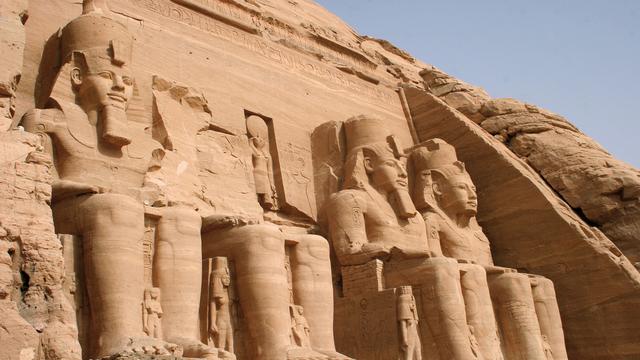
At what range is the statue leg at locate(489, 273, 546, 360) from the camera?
7.09 metres

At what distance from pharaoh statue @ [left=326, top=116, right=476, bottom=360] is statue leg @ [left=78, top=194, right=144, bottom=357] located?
8.21 feet

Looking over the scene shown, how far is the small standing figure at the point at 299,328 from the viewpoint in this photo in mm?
5285

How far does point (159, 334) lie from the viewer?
14.8ft

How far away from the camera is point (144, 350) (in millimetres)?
3854

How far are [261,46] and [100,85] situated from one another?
284 centimetres

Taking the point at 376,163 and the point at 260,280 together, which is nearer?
the point at 260,280

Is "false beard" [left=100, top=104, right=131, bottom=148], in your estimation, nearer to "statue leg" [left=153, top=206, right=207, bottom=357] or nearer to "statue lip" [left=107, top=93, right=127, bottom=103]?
"statue lip" [left=107, top=93, right=127, bottom=103]

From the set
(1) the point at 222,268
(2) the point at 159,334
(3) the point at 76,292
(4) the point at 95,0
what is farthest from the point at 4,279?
(4) the point at 95,0

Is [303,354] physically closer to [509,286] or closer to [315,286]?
[315,286]

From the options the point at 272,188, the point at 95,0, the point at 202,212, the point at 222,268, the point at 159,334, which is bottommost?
the point at 159,334

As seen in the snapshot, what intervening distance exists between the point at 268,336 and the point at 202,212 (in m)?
1.25

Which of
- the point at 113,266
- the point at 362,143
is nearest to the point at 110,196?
the point at 113,266

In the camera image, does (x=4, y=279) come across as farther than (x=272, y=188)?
No

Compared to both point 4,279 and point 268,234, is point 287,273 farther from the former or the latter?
point 4,279
